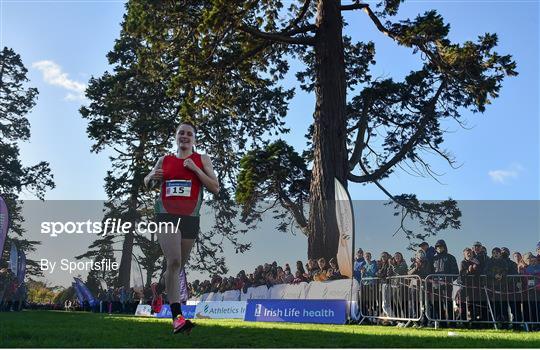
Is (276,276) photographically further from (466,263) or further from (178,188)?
(178,188)

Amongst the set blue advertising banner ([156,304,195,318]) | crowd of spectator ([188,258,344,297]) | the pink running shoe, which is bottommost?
blue advertising banner ([156,304,195,318])

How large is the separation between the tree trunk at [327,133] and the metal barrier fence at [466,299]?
20.4 ft

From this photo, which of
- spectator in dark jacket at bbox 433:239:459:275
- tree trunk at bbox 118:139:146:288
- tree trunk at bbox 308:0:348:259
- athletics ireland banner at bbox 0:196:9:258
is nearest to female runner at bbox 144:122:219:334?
spectator in dark jacket at bbox 433:239:459:275

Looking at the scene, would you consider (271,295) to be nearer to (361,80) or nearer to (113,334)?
(113,334)

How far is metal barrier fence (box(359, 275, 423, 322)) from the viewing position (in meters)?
11.8

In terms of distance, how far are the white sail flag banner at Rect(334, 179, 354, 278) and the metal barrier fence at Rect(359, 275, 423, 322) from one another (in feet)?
2.22

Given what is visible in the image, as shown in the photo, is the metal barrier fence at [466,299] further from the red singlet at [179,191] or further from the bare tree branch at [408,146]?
the bare tree branch at [408,146]

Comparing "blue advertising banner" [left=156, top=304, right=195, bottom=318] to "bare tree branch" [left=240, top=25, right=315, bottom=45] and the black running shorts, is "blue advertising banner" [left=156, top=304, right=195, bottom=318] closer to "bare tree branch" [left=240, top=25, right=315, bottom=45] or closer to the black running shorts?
"bare tree branch" [left=240, top=25, right=315, bottom=45]

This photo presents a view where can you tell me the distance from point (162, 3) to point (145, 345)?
604 inches

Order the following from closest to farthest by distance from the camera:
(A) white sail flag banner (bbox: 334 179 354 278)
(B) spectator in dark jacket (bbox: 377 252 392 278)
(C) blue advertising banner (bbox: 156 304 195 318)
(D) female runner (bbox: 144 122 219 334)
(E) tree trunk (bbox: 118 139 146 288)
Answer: (D) female runner (bbox: 144 122 219 334)
(B) spectator in dark jacket (bbox: 377 252 392 278)
(A) white sail flag banner (bbox: 334 179 354 278)
(C) blue advertising banner (bbox: 156 304 195 318)
(E) tree trunk (bbox: 118 139 146 288)

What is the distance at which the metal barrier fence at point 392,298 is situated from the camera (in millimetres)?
11773

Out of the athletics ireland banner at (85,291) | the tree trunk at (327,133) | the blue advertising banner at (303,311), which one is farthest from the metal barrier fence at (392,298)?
the athletics ireland banner at (85,291)

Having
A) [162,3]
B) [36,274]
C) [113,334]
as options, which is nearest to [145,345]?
[113,334]

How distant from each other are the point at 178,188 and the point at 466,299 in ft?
25.2
